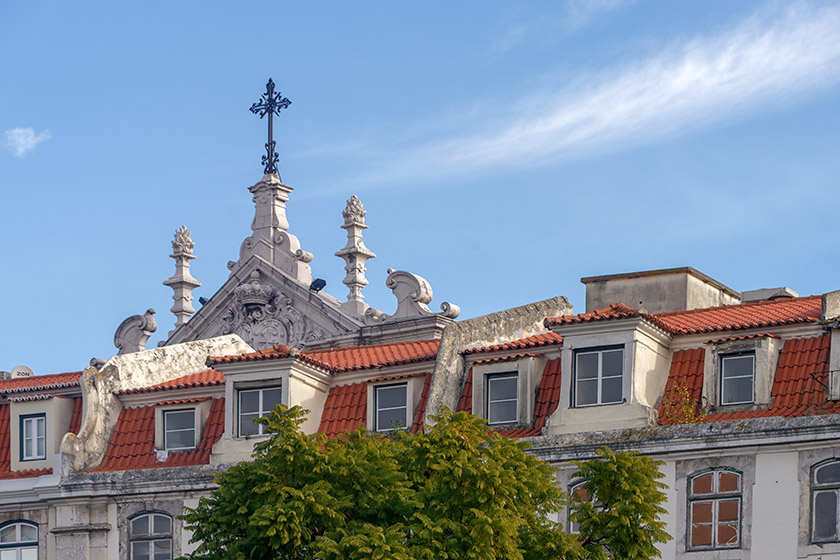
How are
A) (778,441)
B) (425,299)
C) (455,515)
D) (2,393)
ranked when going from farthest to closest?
(425,299) < (2,393) < (778,441) < (455,515)

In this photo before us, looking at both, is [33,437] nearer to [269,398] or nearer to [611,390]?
[269,398]

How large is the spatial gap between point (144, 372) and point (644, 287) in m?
11.5

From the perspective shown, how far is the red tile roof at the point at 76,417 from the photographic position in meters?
58.6

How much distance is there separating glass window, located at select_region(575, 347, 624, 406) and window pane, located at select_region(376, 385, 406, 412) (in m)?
4.63

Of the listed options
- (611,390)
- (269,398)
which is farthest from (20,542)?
(611,390)

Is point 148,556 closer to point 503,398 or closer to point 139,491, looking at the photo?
point 139,491

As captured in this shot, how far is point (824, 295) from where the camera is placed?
167 ft

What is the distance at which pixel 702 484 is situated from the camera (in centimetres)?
5028

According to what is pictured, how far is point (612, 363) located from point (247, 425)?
28.0ft

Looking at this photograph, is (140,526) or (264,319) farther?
(264,319)

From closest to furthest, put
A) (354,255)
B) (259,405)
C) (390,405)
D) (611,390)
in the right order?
(611,390) < (390,405) < (259,405) < (354,255)

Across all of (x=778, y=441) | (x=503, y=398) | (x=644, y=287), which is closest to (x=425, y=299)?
(x=644, y=287)

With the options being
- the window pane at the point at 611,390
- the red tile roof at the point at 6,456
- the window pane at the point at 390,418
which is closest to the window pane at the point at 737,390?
the window pane at the point at 611,390

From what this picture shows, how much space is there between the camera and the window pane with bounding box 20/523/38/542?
56875 millimetres
